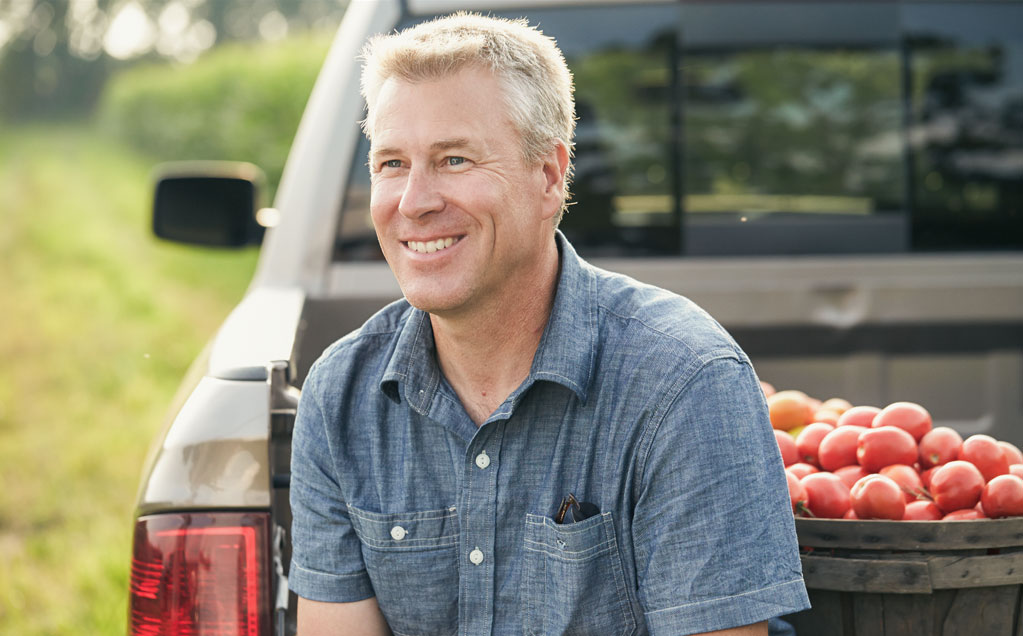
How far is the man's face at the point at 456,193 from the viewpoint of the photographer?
1.90m

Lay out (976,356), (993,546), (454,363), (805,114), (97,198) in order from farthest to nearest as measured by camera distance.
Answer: (97,198) < (805,114) < (976,356) < (454,363) < (993,546)

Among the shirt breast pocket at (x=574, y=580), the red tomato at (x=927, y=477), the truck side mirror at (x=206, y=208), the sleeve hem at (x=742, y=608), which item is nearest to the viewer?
the sleeve hem at (x=742, y=608)

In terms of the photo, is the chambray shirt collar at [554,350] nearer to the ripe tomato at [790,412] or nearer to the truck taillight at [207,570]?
the truck taillight at [207,570]

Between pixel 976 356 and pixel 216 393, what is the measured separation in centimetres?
212

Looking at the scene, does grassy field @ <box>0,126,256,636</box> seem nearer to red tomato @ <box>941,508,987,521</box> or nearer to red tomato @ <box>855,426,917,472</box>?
red tomato @ <box>855,426,917,472</box>

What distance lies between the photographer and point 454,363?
209 cm

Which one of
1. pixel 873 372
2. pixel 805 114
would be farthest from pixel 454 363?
pixel 805 114

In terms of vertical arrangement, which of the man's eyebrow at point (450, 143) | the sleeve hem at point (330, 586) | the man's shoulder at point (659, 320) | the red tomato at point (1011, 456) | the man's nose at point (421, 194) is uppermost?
the man's eyebrow at point (450, 143)

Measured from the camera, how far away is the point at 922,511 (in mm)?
2068

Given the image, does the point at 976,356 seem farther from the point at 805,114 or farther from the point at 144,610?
the point at 144,610

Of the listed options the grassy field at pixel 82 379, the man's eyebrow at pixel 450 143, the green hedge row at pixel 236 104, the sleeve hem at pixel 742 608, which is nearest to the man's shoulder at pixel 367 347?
the man's eyebrow at pixel 450 143

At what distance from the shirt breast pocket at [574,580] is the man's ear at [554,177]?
545 mm

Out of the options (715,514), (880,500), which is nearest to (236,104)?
(880,500)

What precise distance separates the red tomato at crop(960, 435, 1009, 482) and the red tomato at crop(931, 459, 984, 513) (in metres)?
0.05
